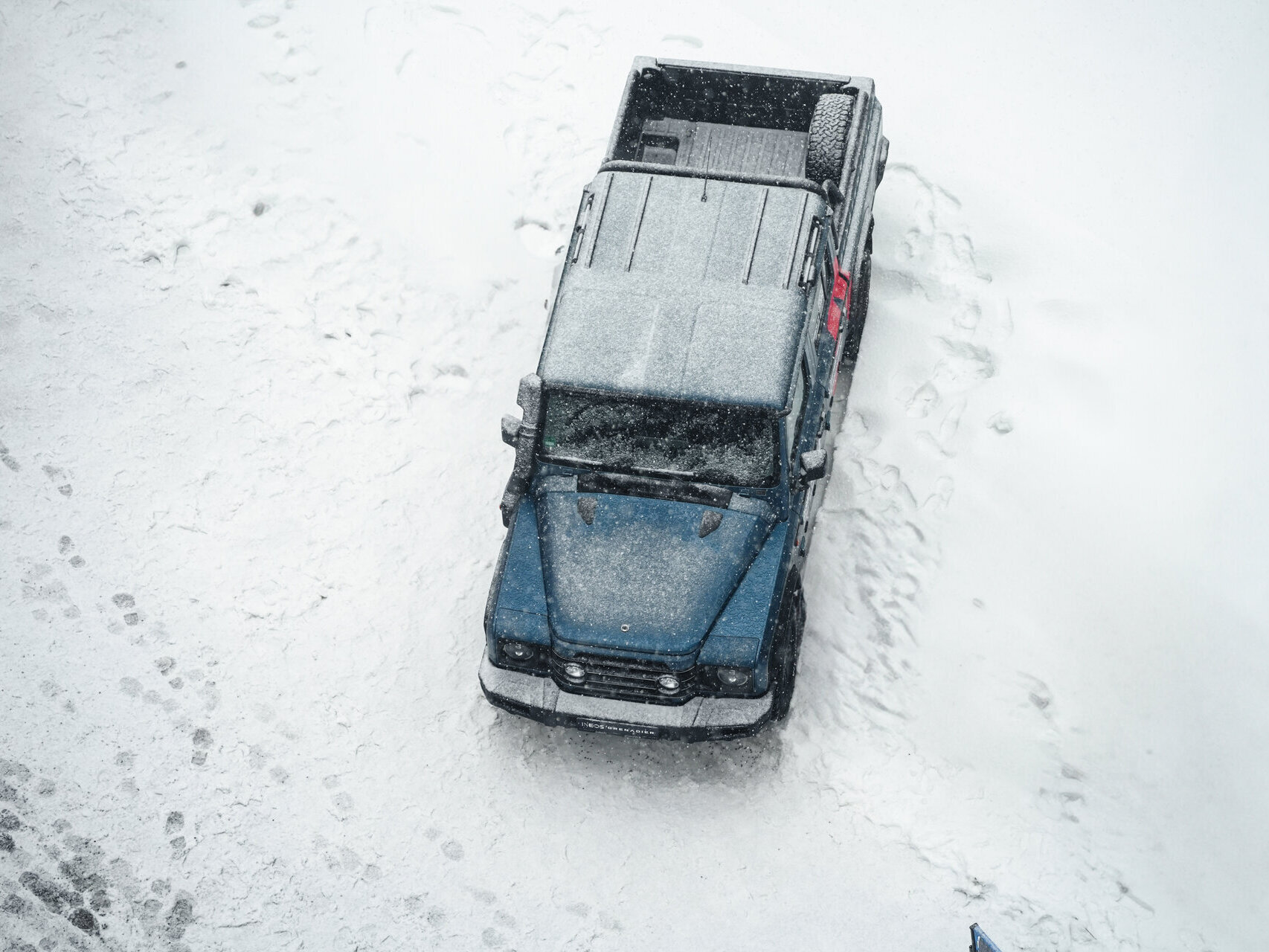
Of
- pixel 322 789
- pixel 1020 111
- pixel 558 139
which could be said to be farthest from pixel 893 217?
pixel 322 789

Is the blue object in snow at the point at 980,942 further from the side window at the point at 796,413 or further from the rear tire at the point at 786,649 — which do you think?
the side window at the point at 796,413

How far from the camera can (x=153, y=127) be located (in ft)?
31.5

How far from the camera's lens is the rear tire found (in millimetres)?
6105

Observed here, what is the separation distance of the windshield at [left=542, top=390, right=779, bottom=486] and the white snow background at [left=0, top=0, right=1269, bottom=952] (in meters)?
1.40

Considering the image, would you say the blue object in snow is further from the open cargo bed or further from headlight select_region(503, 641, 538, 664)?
the open cargo bed

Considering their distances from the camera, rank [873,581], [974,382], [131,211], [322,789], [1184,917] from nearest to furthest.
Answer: [1184,917], [322,789], [873,581], [974,382], [131,211]

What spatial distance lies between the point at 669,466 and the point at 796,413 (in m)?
0.82

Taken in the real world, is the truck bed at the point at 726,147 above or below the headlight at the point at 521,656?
above

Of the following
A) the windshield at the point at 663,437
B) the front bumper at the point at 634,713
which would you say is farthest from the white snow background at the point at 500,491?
the windshield at the point at 663,437

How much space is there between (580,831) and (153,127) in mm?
7194

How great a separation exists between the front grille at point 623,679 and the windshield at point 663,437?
1077 millimetres

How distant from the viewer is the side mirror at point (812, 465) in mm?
6141

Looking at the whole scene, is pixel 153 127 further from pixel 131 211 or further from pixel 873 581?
pixel 873 581

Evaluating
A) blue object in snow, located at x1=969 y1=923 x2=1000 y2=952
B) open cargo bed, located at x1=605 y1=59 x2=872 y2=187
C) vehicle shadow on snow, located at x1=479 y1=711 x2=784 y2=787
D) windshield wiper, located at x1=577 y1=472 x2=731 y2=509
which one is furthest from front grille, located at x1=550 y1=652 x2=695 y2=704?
open cargo bed, located at x1=605 y1=59 x2=872 y2=187
